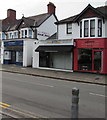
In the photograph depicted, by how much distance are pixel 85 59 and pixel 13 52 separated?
1474 centimetres

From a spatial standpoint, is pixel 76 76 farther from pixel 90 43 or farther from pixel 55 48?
pixel 55 48

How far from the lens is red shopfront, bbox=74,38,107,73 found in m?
15.8

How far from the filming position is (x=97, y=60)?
1633 cm

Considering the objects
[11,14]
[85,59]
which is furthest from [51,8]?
[85,59]

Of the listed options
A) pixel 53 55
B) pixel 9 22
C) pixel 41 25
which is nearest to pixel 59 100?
pixel 53 55

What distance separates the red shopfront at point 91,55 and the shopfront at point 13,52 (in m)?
10.3

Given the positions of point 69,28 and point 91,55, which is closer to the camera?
point 91,55

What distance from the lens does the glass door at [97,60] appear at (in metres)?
16.1

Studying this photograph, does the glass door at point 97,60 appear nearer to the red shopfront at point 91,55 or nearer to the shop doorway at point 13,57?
the red shopfront at point 91,55

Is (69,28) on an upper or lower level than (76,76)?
upper

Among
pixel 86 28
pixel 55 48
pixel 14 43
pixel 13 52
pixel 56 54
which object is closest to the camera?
pixel 86 28

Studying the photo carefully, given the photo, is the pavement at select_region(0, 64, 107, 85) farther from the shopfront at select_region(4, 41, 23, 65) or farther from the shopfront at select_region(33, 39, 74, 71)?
the shopfront at select_region(4, 41, 23, 65)

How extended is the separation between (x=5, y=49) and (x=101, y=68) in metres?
17.9

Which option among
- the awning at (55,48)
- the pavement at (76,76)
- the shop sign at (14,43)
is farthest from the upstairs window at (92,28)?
the shop sign at (14,43)
